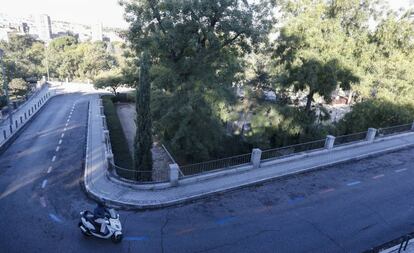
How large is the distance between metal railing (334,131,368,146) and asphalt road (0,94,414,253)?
2.53 meters

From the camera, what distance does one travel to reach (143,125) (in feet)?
41.6

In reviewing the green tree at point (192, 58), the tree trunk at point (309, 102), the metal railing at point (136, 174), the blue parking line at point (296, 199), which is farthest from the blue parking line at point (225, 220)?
the tree trunk at point (309, 102)

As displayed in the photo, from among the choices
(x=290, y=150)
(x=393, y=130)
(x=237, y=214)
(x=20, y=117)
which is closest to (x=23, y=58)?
(x=20, y=117)

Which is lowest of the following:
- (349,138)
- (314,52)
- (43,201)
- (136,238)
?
(43,201)

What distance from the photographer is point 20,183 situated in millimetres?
12258

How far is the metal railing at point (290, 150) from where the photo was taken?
50.2 ft


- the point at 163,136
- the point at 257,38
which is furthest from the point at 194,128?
the point at 257,38

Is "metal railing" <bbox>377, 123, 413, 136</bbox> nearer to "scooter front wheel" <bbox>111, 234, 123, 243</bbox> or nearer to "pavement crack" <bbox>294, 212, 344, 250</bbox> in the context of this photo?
"pavement crack" <bbox>294, 212, 344, 250</bbox>

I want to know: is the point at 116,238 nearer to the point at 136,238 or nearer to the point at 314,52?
the point at 136,238

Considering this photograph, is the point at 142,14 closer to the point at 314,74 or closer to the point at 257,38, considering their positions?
the point at 257,38

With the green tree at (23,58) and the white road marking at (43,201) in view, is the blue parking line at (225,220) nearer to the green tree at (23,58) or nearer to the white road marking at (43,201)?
the white road marking at (43,201)

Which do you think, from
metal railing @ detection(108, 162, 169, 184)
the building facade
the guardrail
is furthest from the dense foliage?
the building facade

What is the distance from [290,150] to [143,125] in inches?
364

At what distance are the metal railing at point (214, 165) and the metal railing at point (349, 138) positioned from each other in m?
6.69
